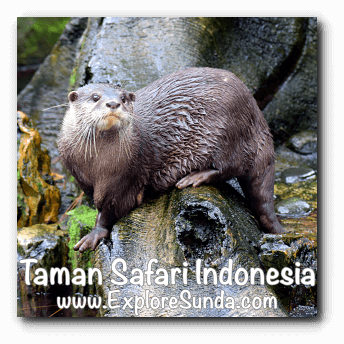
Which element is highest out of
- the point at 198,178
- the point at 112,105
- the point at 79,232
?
the point at 112,105

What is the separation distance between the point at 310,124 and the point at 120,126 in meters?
3.24

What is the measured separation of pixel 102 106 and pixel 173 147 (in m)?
0.66

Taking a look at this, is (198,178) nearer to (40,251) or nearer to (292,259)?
(292,259)

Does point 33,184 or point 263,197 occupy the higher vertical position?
point 33,184

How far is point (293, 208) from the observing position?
3996 millimetres

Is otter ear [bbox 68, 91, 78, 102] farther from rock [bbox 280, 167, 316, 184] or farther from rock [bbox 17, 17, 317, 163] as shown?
rock [bbox 280, 167, 316, 184]

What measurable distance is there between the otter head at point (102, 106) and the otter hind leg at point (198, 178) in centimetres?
56

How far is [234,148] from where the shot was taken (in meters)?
3.11

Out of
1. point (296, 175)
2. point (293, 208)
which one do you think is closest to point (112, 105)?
point (293, 208)

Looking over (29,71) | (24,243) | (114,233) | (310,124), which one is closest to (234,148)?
(114,233)

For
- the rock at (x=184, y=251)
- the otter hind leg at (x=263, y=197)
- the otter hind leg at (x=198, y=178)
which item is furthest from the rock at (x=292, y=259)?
the otter hind leg at (x=198, y=178)

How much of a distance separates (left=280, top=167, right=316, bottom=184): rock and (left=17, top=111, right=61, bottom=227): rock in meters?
2.26

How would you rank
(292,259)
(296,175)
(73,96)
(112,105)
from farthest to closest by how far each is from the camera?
(296,175) → (292,259) → (73,96) → (112,105)

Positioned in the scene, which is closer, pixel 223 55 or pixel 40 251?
pixel 40 251
